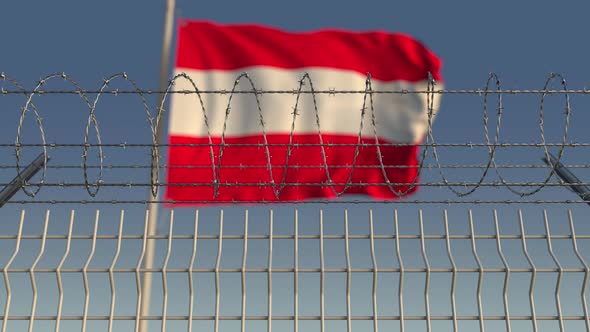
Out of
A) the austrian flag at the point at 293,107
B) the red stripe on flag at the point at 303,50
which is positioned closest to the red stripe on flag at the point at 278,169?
the austrian flag at the point at 293,107

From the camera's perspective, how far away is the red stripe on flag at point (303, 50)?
43.3 feet

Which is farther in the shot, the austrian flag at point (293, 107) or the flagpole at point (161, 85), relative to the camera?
the austrian flag at point (293, 107)

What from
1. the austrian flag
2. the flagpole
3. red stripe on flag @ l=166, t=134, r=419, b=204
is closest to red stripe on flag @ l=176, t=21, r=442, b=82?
the austrian flag

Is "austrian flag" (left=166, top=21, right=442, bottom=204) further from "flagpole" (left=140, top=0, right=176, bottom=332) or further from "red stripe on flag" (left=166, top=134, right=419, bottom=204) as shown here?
"flagpole" (left=140, top=0, right=176, bottom=332)

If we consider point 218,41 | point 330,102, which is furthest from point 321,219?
point 218,41

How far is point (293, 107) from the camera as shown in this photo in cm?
1334

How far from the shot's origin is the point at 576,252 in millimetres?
6668

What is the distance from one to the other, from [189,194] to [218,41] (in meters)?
3.21

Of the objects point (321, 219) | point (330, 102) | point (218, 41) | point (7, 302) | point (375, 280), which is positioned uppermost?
point (218, 41)

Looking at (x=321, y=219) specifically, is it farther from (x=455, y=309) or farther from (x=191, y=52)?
(x=191, y=52)

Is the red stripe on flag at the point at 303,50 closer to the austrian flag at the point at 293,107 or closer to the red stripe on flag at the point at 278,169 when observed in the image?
the austrian flag at the point at 293,107

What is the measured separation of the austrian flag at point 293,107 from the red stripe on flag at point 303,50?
19mm

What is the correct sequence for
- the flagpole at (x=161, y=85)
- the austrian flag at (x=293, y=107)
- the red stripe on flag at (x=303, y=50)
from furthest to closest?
the red stripe on flag at (x=303, y=50) < the austrian flag at (x=293, y=107) < the flagpole at (x=161, y=85)

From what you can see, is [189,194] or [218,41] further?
[218,41]
